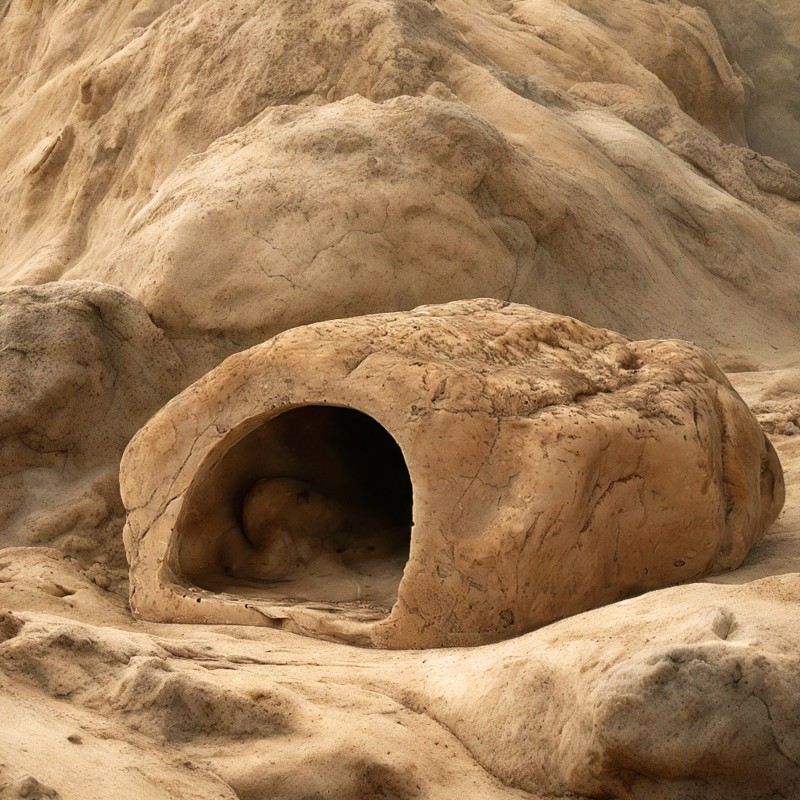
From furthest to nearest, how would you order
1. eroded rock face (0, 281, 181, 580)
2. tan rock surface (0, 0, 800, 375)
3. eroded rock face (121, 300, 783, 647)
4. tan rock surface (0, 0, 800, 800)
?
tan rock surface (0, 0, 800, 375)
eroded rock face (0, 281, 181, 580)
eroded rock face (121, 300, 783, 647)
tan rock surface (0, 0, 800, 800)

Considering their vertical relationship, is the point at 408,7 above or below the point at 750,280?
above

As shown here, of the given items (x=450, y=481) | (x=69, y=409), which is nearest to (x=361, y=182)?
(x=69, y=409)

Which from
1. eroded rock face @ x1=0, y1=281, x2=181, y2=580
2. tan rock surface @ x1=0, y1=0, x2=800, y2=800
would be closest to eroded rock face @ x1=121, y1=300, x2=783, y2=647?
tan rock surface @ x1=0, y1=0, x2=800, y2=800

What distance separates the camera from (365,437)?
5.70m

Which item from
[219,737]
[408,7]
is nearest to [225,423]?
[219,737]

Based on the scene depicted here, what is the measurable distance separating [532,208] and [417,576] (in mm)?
3491

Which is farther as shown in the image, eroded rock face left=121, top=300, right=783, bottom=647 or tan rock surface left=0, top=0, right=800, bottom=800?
eroded rock face left=121, top=300, right=783, bottom=647

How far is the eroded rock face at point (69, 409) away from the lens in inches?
225

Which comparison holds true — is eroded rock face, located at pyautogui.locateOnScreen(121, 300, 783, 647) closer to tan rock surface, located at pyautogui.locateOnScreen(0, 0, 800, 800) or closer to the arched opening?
the arched opening

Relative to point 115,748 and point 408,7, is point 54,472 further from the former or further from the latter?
point 408,7

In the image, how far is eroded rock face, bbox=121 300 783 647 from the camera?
425 centimetres

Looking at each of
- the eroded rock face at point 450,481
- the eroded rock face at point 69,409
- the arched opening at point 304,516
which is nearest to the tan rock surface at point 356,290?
the eroded rock face at point 69,409

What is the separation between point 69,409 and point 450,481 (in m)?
2.33

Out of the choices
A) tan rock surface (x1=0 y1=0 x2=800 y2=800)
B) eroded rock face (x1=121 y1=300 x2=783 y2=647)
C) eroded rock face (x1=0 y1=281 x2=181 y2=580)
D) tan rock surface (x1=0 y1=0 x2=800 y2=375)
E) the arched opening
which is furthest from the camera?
tan rock surface (x1=0 y1=0 x2=800 y2=375)
